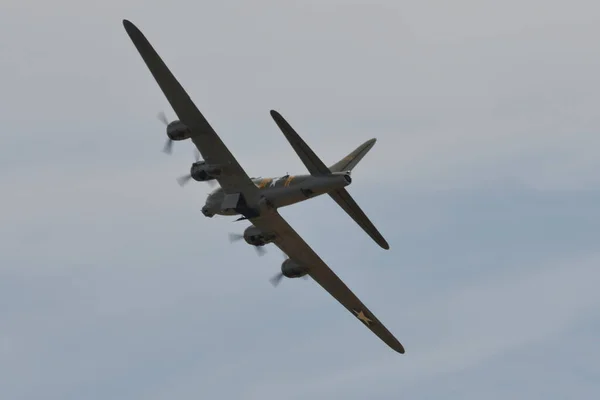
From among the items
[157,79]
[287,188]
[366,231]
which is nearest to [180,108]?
[157,79]

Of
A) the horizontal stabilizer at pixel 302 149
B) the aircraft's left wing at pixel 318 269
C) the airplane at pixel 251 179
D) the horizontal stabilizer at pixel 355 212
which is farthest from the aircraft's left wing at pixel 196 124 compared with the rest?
the horizontal stabilizer at pixel 355 212

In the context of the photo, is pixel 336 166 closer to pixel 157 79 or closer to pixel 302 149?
pixel 302 149

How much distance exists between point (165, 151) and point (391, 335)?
20810 millimetres

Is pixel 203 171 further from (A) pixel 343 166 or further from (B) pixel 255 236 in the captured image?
(A) pixel 343 166

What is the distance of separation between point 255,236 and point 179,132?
26.7ft

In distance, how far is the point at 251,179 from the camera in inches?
2808

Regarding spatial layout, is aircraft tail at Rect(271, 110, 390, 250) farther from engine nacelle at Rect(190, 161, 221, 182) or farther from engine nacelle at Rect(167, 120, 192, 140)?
engine nacelle at Rect(167, 120, 192, 140)

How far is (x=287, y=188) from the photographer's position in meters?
69.2

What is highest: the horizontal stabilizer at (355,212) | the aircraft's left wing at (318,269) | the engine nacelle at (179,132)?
the engine nacelle at (179,132)

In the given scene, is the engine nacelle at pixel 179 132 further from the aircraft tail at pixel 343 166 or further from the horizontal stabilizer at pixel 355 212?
the horizontal stabilizer at pixel 355 212

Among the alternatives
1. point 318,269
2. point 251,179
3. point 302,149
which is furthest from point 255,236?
point 302,149

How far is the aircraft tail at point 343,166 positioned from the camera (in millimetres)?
64875

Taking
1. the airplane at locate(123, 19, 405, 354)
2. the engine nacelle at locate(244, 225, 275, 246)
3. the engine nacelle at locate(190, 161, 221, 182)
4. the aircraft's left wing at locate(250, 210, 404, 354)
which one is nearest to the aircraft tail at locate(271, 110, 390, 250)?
the airplane at locate(123, 19, 405, 354)

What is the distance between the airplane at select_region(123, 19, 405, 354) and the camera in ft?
218
